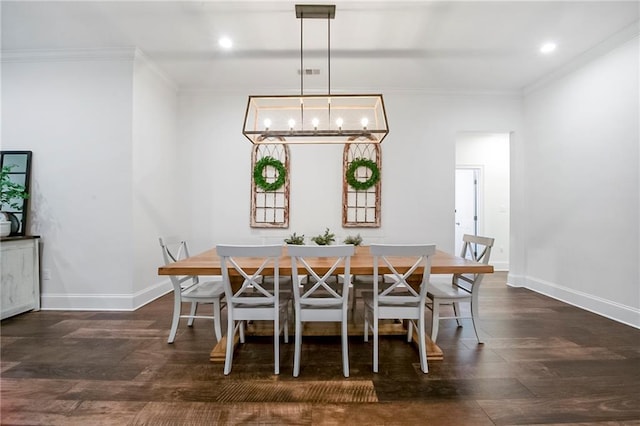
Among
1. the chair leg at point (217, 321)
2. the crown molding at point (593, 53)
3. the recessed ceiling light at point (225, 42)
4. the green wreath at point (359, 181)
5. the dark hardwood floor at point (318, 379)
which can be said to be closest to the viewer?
the dark hardwood floor at point (318, 379)

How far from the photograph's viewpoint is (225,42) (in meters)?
3.20

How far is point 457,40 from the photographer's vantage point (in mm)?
3152

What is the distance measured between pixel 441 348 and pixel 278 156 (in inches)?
127

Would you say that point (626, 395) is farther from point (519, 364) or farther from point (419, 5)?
point (419, 5)

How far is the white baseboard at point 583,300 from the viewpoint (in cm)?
305

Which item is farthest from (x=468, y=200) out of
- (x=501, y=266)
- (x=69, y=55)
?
(x=69, y=55)

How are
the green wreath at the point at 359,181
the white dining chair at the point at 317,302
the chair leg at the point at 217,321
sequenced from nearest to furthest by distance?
the white dining chair at the point at 317,302 → the chair leg at the point at 217,321 → the green wreath at the point at 359,181

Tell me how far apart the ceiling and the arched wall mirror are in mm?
1171

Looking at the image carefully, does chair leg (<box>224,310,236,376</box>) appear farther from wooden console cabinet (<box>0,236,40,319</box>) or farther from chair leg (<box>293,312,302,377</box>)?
wooden console cabinet (<box>0,236,40,319</box>)

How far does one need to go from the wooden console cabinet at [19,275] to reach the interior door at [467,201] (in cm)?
650

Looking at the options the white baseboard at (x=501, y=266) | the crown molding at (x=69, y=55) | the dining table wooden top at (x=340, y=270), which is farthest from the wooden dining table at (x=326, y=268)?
the white baseboard at (x=501, y=266)

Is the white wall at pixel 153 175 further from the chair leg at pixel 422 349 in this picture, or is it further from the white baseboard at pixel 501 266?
the white baseboard at pixel 501 266

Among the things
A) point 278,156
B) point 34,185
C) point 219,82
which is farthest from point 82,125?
point 278,156

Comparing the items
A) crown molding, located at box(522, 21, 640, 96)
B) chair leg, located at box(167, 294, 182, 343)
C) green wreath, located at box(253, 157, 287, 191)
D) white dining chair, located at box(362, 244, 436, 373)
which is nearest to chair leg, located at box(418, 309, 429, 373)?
white dining chair, located at box(362, 244, 436, 373)
